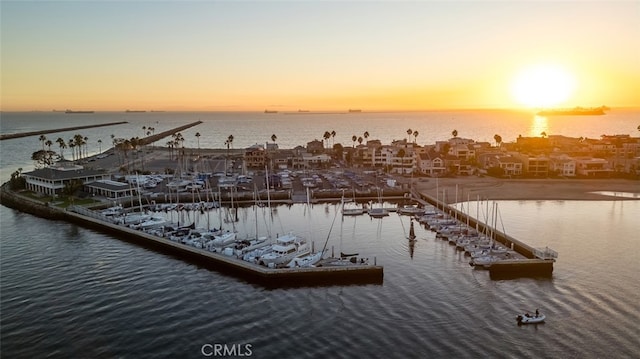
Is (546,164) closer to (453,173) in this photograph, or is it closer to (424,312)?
(453,173)

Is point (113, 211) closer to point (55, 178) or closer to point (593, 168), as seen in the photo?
point (55, 178)

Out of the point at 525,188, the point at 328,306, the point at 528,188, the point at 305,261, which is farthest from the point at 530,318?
the point at 528,188

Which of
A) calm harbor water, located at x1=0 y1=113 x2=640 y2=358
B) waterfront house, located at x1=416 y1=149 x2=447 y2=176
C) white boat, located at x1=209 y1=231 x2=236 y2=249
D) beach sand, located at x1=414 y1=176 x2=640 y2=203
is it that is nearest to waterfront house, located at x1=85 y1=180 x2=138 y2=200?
calm harbor water, located at x1=0 y1=113 x2=640 y2=358

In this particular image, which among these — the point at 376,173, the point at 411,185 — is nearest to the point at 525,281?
the point at 411,185

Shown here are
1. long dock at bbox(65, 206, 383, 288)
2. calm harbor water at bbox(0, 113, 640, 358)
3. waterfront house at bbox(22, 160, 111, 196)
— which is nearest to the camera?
calm harbor water at bbox(0, 113, 640, 358)

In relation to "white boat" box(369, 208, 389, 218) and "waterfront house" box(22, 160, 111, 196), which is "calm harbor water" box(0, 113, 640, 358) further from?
"waterfront house" box(22, 160, 111, 196)

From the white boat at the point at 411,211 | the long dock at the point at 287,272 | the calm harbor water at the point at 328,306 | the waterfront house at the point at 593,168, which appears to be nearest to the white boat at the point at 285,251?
the long dock at the point at 287,272
